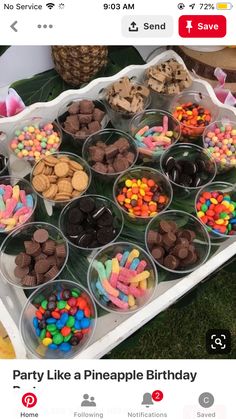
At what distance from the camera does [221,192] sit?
0.69 meters

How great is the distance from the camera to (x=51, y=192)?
64 centimetres

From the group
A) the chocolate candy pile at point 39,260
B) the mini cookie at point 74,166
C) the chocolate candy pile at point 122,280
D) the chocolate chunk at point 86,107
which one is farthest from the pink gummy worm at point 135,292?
the chocolate chunk at point 86,107

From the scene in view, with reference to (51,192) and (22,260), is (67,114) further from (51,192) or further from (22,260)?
(22,260)

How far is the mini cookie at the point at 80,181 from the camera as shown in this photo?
65 centimetres

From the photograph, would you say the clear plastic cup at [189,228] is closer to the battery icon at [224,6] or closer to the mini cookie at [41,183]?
the mini cookie at [41,183]

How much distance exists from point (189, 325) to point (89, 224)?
0.25 m

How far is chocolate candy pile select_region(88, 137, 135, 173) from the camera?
676 mm

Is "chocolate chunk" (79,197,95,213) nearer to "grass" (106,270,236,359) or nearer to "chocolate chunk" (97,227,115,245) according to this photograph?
"chocolate chunk" (97,227,115,245)
